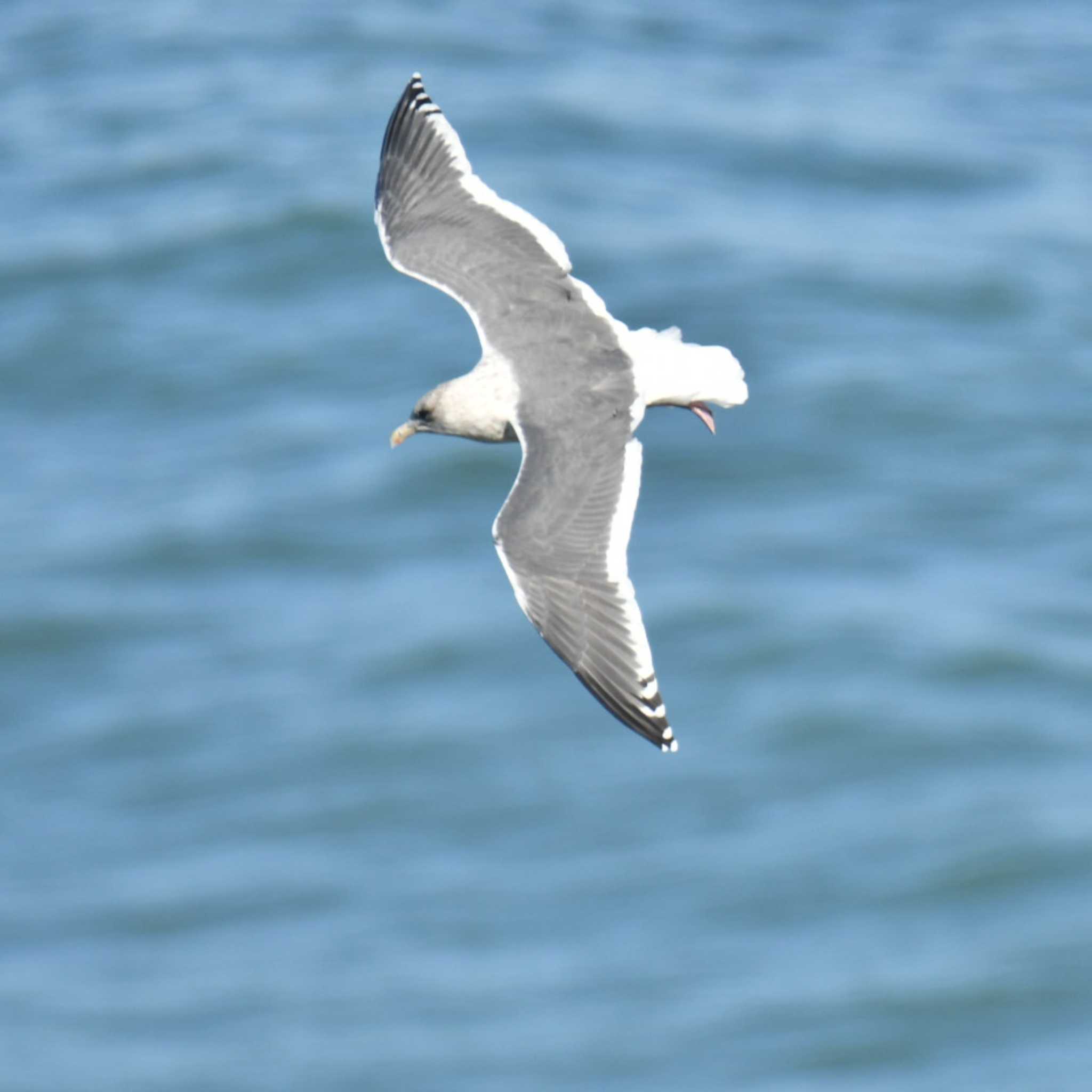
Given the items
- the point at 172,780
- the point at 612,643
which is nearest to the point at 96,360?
the point at 172,780

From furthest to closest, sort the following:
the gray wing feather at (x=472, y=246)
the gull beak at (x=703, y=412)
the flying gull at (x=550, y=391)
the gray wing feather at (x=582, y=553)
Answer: the gull beak at (x=703, y=412), the gray wing feather at (x=472, y=246), the flying gull at (x=550, y=391), the gray wing feather at (x=582, y=553)

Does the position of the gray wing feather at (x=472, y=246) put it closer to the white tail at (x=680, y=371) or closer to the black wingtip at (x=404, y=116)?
the black wingtip at (x=404, y=116)

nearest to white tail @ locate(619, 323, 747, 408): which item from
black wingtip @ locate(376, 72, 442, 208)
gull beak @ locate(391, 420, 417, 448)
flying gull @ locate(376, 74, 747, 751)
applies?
flying gull @ locate(376, 74, 747, 751)

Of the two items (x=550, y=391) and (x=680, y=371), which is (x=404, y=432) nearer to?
(x=550, y=391)

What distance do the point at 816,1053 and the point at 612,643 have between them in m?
12.6

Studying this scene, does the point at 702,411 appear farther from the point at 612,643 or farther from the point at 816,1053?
the point at 816,1053

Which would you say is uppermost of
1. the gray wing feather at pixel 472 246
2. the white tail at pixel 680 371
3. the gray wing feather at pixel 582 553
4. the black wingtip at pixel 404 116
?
the black wingtip at pixel 404 116

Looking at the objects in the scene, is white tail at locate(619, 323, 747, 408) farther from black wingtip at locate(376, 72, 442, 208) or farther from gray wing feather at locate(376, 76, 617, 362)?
black wingtip at locate(376, 72, 442, 208)

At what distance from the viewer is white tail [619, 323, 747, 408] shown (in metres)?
7.08

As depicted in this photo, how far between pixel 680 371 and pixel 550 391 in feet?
1.66

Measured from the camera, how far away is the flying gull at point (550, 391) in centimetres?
654

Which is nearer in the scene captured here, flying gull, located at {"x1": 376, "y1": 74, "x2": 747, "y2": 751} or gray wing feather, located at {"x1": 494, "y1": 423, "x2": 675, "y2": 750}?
gray wing feather, located at {"x1": 494, "y1": 423, "x2": 675, "y2": 750}

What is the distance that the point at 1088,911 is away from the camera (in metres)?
18.8

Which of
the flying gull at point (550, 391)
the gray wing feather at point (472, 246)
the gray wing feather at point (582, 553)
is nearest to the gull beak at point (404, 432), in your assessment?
the flying gull at point (550, 391)
